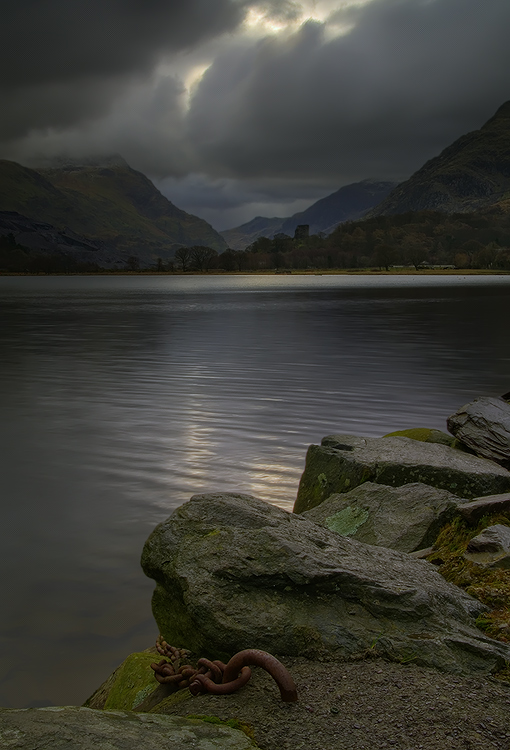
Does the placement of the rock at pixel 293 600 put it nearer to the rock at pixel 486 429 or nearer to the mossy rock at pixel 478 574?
the mossy rock at pixel 478 574

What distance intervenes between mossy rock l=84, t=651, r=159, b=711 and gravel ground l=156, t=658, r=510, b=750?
0.73m

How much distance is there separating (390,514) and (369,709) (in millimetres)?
4100

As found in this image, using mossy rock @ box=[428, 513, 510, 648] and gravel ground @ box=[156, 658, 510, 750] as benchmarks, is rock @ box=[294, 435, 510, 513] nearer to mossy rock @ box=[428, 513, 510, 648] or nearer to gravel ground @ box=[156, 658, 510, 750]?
mossy rock @ box=[428, 513, 510, 648]

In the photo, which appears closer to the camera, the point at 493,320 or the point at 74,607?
the point at 74,607

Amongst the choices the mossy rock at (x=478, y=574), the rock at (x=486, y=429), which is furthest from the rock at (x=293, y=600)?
the rock at (x=486, y=429)

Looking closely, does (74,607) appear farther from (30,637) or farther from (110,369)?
(110,369)

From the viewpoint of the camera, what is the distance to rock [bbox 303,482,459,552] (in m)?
7.37

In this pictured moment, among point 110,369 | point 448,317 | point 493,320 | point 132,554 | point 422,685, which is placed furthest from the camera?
point 448,317

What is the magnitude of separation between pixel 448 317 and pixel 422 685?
5484 centimetres

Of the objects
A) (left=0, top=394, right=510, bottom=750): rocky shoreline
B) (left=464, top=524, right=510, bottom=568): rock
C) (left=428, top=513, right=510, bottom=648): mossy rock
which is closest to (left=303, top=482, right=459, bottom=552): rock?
(left=428, top=513, right=510, bottom=648): mossy rock

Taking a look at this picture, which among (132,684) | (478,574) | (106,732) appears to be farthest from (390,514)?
(106,732)

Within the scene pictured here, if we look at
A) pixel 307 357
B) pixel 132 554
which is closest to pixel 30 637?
pixel 132 554

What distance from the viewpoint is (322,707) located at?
12.6ft

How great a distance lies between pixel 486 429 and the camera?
1159 cm
